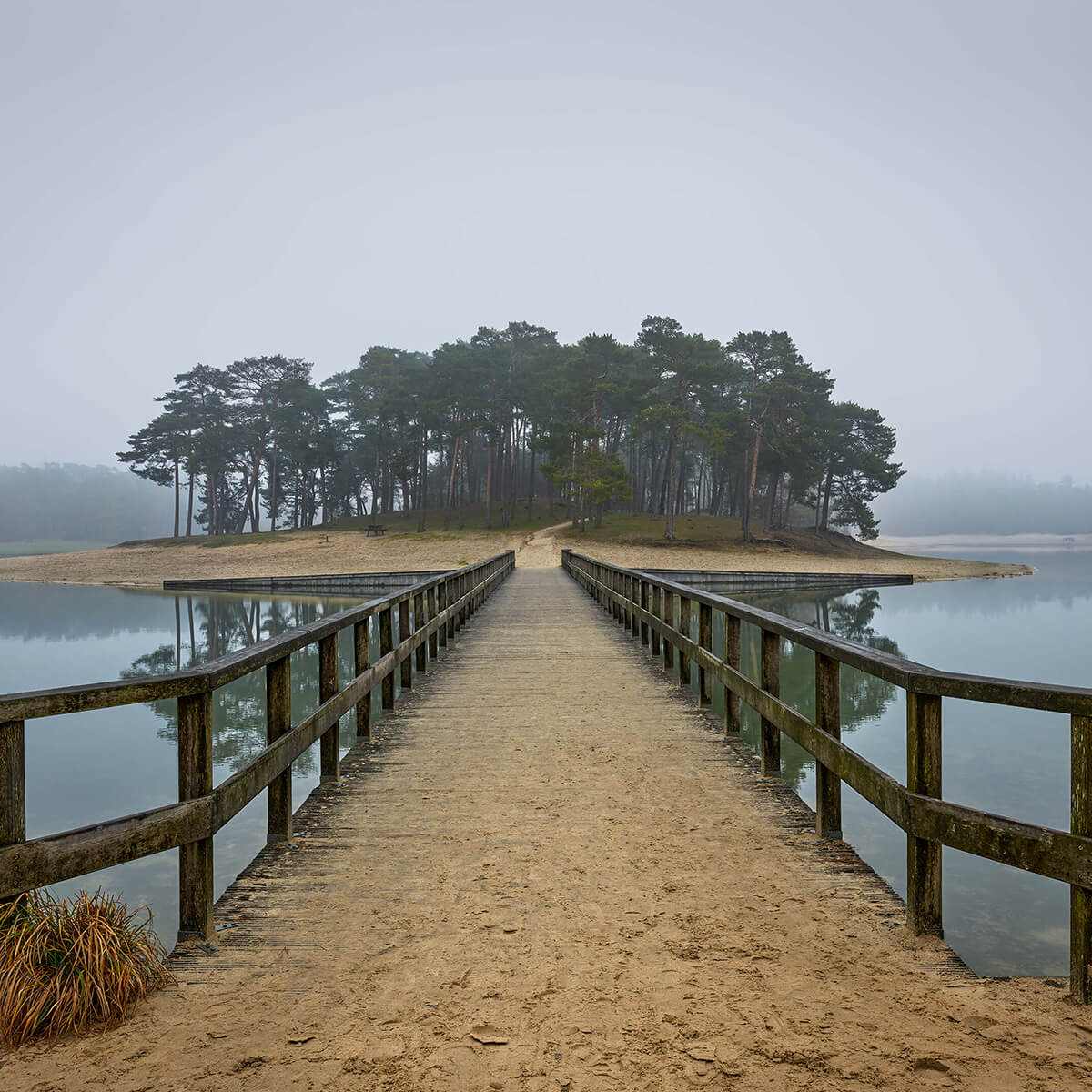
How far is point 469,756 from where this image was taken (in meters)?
5.99

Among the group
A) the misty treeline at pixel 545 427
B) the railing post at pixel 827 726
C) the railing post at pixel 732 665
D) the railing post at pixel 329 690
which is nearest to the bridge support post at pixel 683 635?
the railing post at pixel 732 665

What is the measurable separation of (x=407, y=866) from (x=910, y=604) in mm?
31984

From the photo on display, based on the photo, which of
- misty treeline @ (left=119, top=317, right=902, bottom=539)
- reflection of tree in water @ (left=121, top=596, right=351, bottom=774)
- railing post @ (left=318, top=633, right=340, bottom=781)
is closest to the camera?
railing post @ (left=318, top=633, right=340, bottom=781)

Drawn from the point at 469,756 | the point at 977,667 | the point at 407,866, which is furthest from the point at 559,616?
the point at 407,866

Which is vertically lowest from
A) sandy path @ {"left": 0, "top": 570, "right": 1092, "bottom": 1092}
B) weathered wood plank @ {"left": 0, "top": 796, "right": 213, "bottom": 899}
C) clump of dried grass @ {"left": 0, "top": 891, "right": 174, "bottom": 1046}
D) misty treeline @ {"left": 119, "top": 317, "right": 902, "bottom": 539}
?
sandy path @ {"left": 0, "top": 570, "right": 1092, "bottom": 1092}

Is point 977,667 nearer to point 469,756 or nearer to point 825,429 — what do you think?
point 469,756

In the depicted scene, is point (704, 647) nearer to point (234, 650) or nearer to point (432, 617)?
point (432, 617)

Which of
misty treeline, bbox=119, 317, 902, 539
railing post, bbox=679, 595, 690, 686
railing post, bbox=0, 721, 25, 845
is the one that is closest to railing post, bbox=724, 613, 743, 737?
railing post, bbox=679, 595, 690, 686

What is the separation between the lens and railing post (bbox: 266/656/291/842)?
4.09 m

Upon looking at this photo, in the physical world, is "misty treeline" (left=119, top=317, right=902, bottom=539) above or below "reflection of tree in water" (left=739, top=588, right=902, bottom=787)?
above

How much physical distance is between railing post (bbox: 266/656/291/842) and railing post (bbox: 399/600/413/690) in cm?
363

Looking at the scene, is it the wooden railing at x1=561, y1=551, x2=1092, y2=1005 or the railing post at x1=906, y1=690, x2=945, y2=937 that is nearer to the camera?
the wooden railing at x1=561, y1=551, x2=1092, y2=1005

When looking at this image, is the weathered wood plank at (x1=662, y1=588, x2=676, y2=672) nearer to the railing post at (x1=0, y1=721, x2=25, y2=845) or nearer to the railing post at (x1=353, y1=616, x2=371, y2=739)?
the railing post at (x1=353, y1=616, x2=371, y2=739)

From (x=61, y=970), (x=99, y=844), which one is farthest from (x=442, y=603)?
(x=61, y=970)
